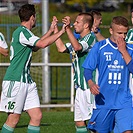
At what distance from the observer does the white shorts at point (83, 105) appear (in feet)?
34.3

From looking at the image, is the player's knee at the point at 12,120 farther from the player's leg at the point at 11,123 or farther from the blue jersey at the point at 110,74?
the blue jersey at the point at 110,74

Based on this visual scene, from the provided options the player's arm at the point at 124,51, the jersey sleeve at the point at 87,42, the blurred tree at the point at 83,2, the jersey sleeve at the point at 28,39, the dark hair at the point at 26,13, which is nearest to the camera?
the player's arm at the point at 124,51

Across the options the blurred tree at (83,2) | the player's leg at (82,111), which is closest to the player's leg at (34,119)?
the player's leg at (82,111)

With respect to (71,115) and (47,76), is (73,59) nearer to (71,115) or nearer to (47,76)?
(71,115)

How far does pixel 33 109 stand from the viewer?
9859 millimetres

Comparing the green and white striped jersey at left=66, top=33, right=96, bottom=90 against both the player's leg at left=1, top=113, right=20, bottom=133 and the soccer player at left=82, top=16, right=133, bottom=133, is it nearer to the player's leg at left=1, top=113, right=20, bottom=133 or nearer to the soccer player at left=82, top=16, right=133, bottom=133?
the player's leg at left=1, top=113, right=20, bottom=133

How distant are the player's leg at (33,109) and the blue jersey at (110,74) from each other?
121 centimetres

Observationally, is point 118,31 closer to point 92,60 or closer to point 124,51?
point 124,51

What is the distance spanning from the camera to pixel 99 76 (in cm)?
896

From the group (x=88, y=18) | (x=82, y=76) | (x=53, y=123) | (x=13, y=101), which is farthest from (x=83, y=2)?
(x=13, y=101)

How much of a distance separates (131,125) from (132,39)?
198 cm

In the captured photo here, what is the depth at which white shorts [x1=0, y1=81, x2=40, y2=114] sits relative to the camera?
32.3 ft

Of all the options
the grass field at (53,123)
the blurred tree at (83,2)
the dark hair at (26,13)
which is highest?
the dark hair at (26,13)

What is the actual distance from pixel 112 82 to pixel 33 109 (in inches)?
57.8
